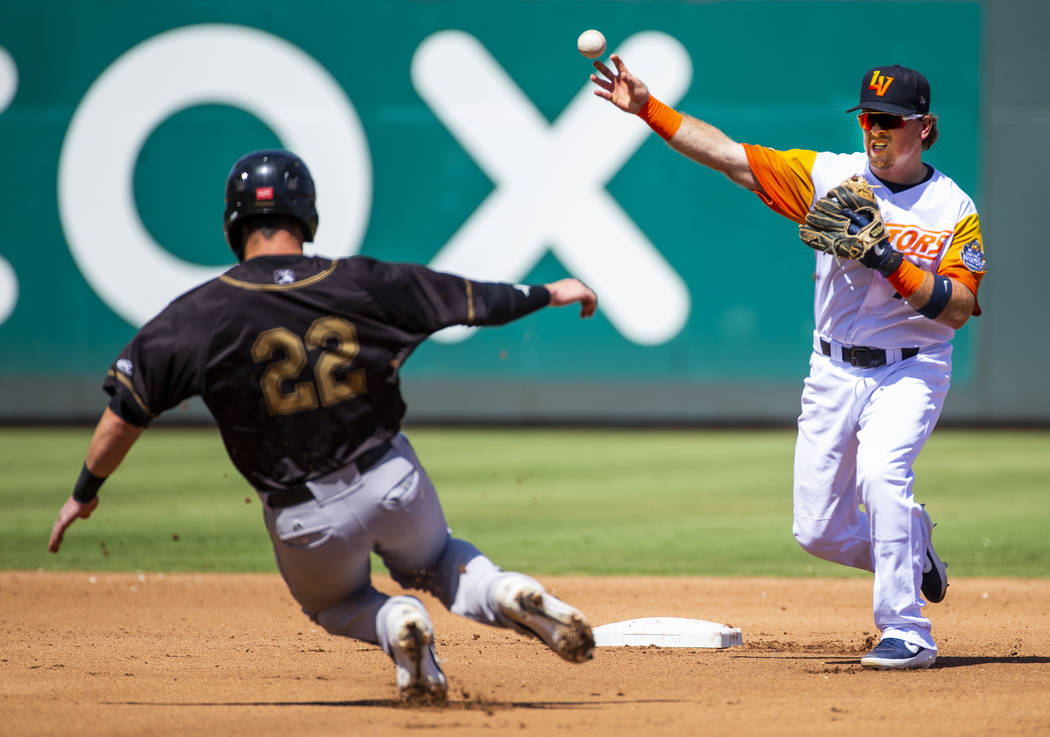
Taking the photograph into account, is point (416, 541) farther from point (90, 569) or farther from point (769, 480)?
point (769, 480)

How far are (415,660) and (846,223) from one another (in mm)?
2135

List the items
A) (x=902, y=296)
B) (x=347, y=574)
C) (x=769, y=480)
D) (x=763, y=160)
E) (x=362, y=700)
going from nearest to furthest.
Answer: (x=347, y=574) → (x=362, y=700) → (x=902, y=296) → (x=763, y=160) → (x=769, y=480)

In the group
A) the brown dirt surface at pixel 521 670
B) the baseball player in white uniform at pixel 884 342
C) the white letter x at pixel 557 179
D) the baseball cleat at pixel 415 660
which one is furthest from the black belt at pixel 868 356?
the white letter x at pixel 557 179

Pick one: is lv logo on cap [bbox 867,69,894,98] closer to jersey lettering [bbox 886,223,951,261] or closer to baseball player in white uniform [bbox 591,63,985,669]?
baseball player in white uniform [bbox 591,63,985,669]

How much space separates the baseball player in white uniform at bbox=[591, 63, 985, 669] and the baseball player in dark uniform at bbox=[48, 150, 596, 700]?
58.7 inches

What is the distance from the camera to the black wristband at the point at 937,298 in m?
4.59

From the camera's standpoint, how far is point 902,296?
4645 millimetres

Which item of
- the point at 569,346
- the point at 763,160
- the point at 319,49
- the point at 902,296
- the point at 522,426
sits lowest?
the point at 522,426

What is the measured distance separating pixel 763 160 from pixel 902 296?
2.51 ft

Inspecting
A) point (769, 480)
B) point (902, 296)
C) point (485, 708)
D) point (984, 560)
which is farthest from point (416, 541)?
point (769, 480)

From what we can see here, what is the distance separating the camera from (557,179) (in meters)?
14.5

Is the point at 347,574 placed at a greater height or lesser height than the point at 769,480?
greater

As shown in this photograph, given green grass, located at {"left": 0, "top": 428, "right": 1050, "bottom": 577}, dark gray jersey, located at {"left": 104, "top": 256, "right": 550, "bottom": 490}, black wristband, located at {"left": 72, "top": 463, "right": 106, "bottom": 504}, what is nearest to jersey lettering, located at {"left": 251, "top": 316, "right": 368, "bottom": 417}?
dark gray jersey, located at {"left": 104, "top": 256, "right": 550, "bottom": 490}

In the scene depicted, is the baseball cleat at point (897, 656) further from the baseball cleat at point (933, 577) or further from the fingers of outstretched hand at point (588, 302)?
the fingers of outstretched hand at point (588, 302)
